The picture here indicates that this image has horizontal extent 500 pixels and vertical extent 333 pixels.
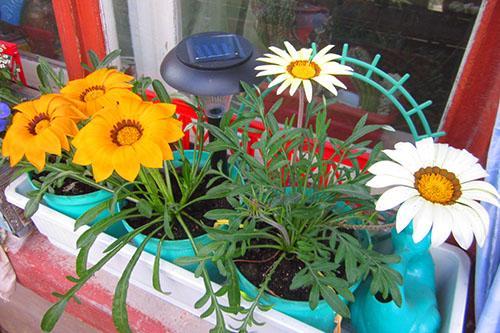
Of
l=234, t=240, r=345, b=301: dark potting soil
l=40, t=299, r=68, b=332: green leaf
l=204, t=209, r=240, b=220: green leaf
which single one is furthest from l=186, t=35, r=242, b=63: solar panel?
l=40, t=299, r=68, b=332: green leaf

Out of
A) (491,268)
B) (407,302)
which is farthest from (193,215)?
(491,268)

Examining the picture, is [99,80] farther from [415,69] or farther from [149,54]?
[415,69]

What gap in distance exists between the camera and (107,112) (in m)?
0.56

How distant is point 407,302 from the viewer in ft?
2.19

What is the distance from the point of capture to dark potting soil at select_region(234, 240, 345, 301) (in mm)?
660

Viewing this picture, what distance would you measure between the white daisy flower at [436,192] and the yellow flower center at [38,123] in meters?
0.46

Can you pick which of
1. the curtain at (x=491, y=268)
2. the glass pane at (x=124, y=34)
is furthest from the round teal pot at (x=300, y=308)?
the glass pane at (x=124, y=34)

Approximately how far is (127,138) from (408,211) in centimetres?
35

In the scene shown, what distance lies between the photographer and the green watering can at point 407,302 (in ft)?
2.17

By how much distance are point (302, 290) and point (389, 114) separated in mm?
477

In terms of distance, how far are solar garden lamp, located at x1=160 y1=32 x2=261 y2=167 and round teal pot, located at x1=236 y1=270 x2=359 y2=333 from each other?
0.29 m

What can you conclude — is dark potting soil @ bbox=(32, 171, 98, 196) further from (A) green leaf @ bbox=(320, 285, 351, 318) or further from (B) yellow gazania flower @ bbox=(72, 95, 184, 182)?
(A) green leaf @ bbox=(320, 285, 351, 318)

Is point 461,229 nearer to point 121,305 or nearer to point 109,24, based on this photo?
point 121,305

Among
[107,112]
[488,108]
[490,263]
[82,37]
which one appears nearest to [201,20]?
[82,37]
